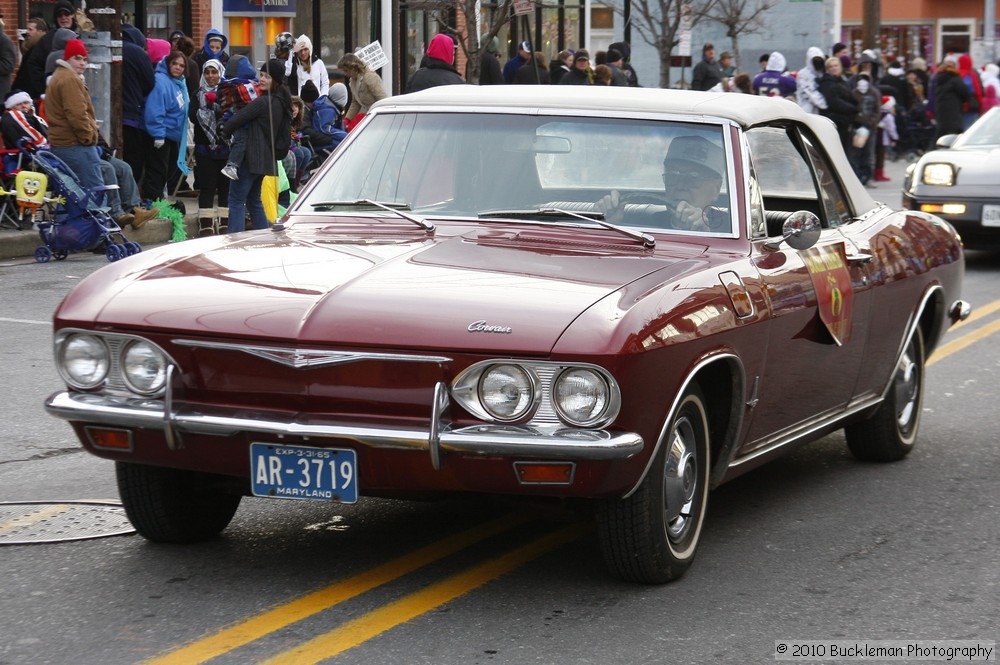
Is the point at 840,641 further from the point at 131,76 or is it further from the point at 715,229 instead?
the point at 131,76

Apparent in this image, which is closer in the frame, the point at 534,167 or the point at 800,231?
the point at 800,231

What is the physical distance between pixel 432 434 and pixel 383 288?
0.55 m

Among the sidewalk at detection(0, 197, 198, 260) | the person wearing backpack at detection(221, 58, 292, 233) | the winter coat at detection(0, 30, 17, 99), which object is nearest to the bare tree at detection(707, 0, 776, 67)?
the sidewalk at detection(0, 197, 198, 260)

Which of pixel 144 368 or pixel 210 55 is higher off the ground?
pixel 210 55

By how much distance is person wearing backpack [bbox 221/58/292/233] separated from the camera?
47.4 feet

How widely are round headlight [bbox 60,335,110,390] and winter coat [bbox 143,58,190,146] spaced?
12272mm

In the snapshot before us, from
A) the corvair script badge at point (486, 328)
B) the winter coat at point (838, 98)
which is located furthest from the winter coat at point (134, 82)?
the corvair script badge at point (486, 328)

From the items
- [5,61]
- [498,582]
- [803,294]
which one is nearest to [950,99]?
[5,61]

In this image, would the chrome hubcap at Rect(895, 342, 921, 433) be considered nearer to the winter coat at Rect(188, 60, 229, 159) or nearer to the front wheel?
the front wheel

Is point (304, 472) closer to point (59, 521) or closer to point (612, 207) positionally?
point (59, 521)

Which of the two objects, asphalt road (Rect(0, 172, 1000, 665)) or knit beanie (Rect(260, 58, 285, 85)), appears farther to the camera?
knit beanie (Rect(260, 58, 285, 85))

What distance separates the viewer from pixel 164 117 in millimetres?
16938

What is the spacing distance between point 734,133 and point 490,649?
2370mm

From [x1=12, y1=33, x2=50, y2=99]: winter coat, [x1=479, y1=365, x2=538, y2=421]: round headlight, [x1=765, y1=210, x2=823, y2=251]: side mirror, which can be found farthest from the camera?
[x1=12, y1=33, x2=50, y2=99]: winter coat
